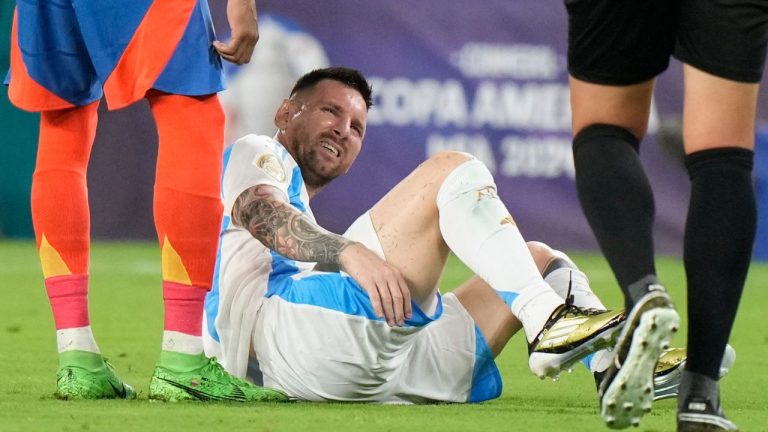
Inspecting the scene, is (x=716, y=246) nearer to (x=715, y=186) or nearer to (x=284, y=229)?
(x=715, y=186)

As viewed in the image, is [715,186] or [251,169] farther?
[251,169]

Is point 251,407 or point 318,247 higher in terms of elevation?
point 318,247

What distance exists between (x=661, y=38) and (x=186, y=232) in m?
1.10

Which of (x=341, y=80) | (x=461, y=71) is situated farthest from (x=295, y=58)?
(x=341, y=80)

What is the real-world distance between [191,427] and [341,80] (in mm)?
1280

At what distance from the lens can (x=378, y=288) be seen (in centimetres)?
287

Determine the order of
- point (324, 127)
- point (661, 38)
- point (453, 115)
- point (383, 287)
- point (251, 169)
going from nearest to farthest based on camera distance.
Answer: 1. point (661, 38)
2. point (383, 287)
3. point (251, 169)
4. point (324, 127)
5. point (453, 115)

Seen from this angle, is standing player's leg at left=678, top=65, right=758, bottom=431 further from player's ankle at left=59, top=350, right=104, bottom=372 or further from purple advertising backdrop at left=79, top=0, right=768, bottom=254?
purple advertising backdrop at left=79, top=0, right=768, bottom=254

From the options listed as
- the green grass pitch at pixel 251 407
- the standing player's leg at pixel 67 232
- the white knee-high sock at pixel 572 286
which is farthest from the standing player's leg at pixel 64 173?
the white knee-high sock at pixel 572 286

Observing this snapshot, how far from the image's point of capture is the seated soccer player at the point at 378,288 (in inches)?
114

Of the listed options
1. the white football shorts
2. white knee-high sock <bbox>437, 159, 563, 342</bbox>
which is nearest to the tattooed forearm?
the white football shorts

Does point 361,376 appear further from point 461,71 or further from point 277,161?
point 461,71

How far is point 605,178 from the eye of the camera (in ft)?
8.24

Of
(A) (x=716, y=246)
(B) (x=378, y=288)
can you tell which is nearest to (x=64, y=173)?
(B) (x=378, y=288)
